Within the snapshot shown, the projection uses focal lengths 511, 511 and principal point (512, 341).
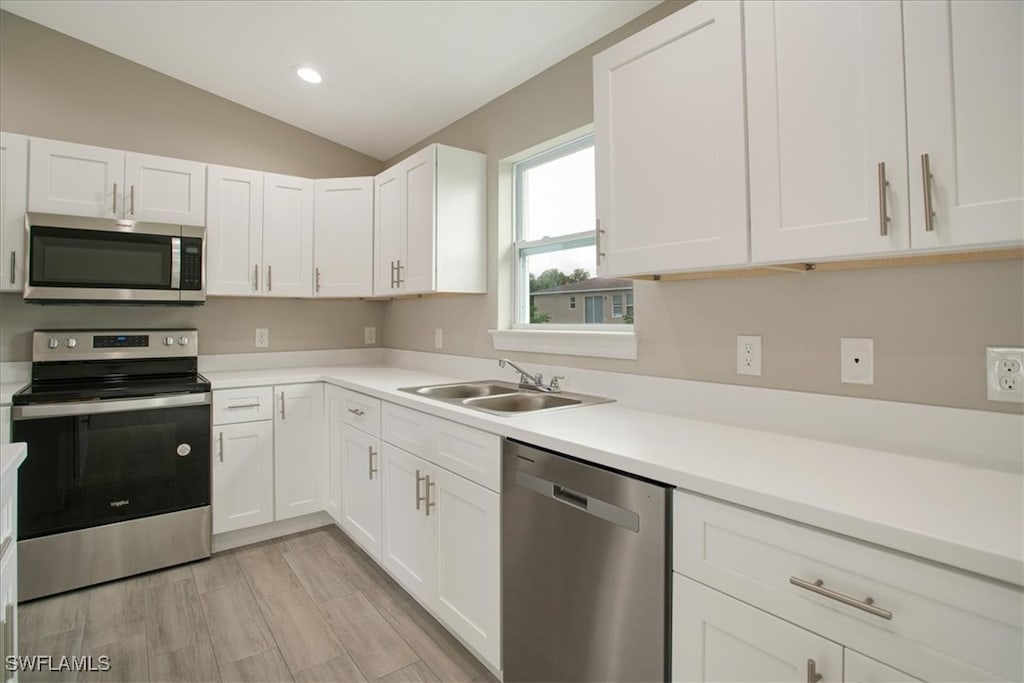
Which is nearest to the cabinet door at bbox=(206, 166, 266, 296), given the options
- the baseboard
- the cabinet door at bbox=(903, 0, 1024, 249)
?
the baseboard

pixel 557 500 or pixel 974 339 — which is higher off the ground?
pixel 974 339

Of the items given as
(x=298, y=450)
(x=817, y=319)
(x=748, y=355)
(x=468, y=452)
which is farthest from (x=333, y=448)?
(x=817, y=319)

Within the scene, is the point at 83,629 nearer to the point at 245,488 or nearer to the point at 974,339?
the point at 245,488

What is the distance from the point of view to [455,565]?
1828 millimetres

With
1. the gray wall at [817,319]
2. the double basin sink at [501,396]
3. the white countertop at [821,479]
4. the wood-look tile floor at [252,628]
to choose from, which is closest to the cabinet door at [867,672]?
the white countertop at [821,479]

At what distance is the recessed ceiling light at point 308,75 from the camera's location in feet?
9.02

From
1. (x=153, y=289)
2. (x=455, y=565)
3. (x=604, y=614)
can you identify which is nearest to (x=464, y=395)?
(x=455, y=565)

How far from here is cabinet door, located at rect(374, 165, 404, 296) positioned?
2943 millimetres

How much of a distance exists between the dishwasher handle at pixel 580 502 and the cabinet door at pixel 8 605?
1.15 m

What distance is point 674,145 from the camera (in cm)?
148

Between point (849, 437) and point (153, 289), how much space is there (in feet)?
10.3

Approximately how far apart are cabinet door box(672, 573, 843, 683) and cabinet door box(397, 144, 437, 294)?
1.92 m

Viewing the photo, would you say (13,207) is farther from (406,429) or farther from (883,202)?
(883,202)

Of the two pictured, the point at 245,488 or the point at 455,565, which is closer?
the point at 455,565
